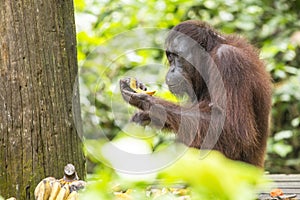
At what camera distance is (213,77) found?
12.1 ft

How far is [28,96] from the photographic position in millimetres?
2705

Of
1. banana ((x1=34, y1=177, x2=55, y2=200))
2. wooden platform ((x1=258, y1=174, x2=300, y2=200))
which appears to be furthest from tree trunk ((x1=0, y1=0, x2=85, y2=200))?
wooden platform ((x1=258, y1=174, x2=300, y2=200))

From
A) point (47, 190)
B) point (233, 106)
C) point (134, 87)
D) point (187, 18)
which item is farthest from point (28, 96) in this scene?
point (187, 18)

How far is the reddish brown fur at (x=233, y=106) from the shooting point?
355 centimetres

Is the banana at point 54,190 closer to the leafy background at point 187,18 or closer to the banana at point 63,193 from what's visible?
the banana at point 63,193

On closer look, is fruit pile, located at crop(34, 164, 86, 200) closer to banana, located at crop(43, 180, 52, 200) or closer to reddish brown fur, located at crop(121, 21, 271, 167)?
banana, located at crop(43, 180, 52, 200)

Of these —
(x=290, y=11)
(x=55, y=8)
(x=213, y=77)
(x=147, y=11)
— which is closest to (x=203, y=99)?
(x=213, y=77)

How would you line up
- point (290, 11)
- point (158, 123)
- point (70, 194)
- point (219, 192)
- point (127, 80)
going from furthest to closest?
point (290, 11)
point (158, 123)
point (127, 80)
point (70, 194)
point (219, 192)

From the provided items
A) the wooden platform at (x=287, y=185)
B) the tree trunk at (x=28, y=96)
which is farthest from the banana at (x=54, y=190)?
the wooden platform at (x=287, y=185)

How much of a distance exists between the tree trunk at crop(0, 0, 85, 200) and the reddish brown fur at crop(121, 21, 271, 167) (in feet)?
2.80

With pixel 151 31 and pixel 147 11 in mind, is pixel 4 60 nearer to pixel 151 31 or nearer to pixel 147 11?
pixel 151 31

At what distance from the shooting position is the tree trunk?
2.70 m

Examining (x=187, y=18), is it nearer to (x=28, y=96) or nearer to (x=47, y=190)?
(x=28, y=96)

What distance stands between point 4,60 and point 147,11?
305 centimetres
